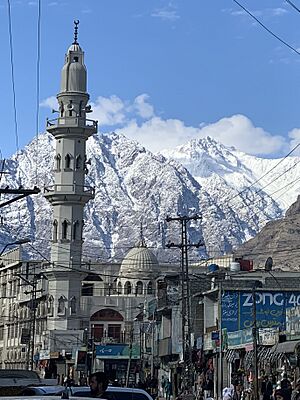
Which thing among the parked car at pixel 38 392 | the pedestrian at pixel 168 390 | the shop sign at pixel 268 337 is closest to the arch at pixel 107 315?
the pedestrian at pixel 168 390

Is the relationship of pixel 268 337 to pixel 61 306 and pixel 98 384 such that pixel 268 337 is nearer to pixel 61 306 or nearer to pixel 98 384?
pixel 98 384

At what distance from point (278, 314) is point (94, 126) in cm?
3832

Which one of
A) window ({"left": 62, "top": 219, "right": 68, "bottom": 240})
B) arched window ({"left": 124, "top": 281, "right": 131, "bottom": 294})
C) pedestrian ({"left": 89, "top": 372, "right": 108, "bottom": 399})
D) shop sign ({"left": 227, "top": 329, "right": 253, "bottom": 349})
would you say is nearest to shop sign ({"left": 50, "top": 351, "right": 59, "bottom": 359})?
window ({"left": 62, "top": 219, "right": 68, "bottom": 240})

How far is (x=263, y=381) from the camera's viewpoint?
39156 mm

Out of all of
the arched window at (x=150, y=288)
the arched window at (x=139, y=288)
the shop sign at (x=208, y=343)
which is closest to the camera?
the shop sign at (x=208, y=343)

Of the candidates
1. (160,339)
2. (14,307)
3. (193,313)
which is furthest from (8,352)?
(193,313)

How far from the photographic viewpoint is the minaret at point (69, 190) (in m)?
87.4

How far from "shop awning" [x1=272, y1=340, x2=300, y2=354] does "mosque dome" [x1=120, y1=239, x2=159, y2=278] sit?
7563 centimetres

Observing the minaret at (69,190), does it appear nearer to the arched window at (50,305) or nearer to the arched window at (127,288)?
the arched window at (50,305)

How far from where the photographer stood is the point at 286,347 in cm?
3938

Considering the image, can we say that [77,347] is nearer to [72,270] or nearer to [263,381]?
[72,270]

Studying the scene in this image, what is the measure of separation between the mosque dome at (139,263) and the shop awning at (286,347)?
75.6 meters

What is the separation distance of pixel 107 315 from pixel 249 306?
172 feet

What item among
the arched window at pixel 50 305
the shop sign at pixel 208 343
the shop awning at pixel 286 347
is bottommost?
the shop awning at pixel 286 347
